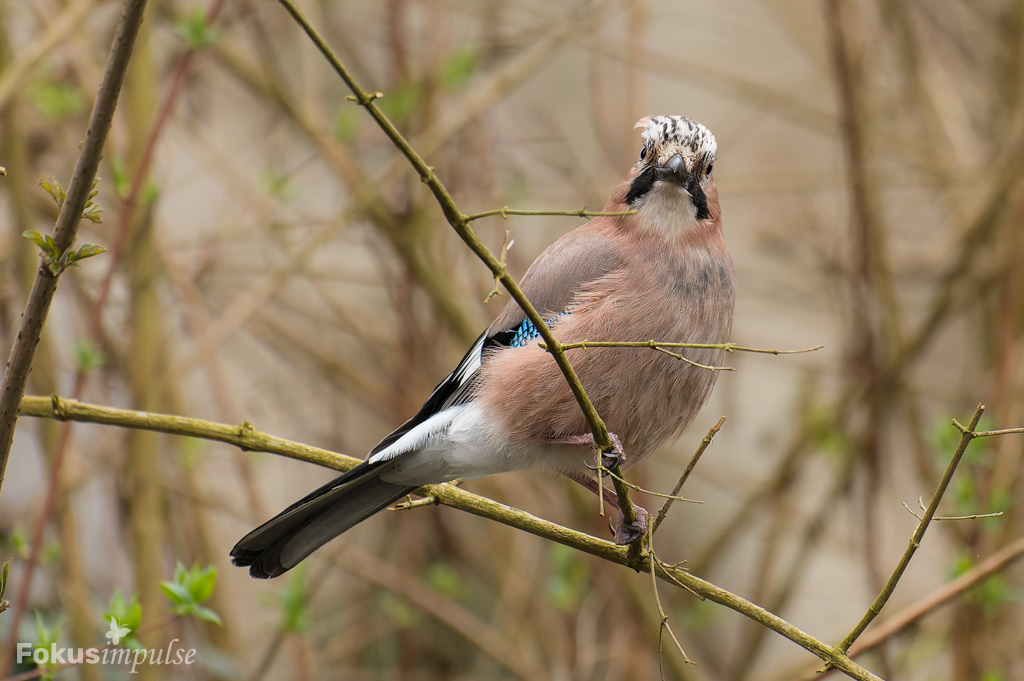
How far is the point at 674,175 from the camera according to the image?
314 cm

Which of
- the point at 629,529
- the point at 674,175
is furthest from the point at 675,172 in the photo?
the point at 629,529

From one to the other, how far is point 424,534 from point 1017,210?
11.9 ft

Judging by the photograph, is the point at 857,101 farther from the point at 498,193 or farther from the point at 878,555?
the point at 878,555

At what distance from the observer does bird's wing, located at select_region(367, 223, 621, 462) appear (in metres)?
3.18

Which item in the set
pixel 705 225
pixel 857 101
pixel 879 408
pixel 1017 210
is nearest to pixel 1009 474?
pixel 879 408

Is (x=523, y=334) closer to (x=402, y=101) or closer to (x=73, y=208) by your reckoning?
(x=73, y=208)

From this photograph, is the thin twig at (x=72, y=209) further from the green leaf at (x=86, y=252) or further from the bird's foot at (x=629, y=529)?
the bird's foot at (x=629, y=529)

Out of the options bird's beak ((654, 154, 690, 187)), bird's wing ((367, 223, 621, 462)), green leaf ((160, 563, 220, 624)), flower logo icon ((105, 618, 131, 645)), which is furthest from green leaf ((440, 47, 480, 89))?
flower logo icon ((105, 618, 131, 645))

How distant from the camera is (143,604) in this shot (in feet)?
12.7

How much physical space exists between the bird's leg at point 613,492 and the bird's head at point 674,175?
754 millimetres

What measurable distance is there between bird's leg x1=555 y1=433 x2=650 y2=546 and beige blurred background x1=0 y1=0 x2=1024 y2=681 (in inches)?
44.1

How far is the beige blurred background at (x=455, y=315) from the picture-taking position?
435 cm

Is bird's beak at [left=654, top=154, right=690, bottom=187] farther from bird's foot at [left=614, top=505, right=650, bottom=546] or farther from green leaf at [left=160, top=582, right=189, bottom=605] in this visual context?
green leaf at [left=160, top=582, right=189, bottom=605]

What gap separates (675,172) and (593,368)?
682 mm
